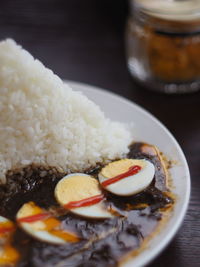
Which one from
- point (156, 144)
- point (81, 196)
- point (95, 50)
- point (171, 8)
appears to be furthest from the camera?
point (95, 50)

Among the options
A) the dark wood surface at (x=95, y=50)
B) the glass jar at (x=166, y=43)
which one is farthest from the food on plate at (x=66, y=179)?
the glass jar at (x=166, y=43)

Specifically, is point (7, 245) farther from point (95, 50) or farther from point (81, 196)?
point (95, 50)

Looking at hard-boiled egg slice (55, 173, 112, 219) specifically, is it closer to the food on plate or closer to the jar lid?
the food on plate

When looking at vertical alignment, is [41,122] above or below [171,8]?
below

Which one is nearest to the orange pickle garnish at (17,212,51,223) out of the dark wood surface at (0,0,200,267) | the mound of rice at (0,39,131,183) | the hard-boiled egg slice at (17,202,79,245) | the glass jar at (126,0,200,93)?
the hard-boiled egg slice at (17,202,79,245)

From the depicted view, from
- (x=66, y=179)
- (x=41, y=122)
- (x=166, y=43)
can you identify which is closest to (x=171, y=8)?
(x=166, y=43)

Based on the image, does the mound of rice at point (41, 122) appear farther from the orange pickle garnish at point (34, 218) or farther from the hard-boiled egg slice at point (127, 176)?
the orange pickle garnish at point (34, 218)

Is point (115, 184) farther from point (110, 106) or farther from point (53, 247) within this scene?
point (110, 106)
